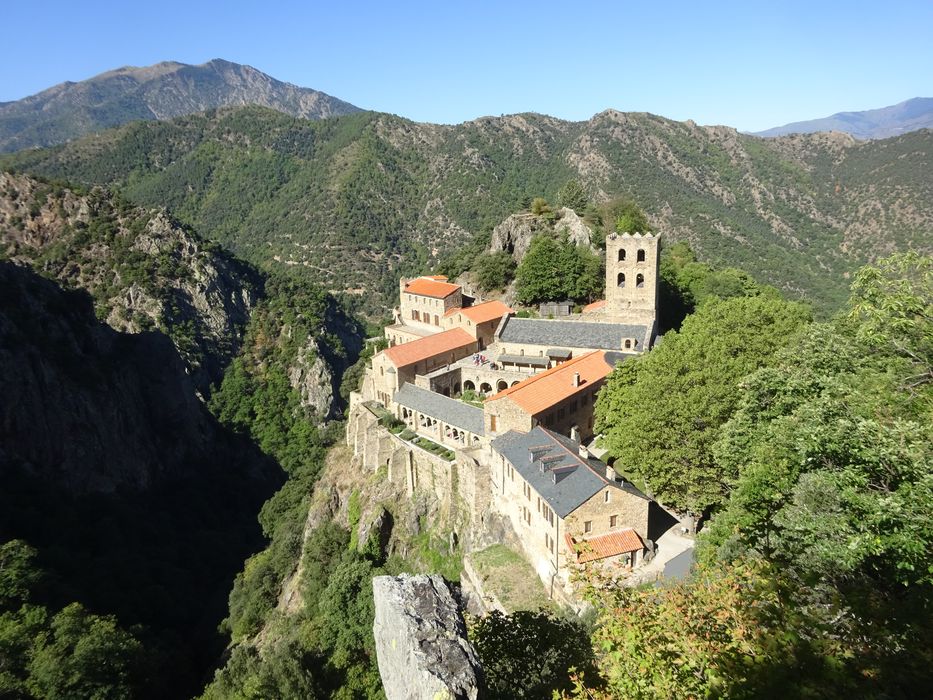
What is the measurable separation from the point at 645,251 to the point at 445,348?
19.3 metres

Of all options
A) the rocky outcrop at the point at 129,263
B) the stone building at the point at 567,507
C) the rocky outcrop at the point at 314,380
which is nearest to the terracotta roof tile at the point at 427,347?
the stone building at the point at 567,507

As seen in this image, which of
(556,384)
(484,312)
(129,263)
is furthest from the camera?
(129,263)

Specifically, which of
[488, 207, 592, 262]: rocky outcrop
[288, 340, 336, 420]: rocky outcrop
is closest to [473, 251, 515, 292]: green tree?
[488, 207, 592, 262]: rocky outcrop

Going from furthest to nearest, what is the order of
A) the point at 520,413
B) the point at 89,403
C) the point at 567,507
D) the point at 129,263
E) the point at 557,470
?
the point at 129,263
the point at 89,403
the point at 520,413
the point at 557,470
the point at 567,507

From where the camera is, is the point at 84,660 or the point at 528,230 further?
the point at 528,230

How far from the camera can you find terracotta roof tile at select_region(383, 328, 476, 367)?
51000 millimetres

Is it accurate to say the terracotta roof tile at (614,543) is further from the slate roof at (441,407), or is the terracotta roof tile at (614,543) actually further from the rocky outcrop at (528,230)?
the rocky outcrop at (528,230)

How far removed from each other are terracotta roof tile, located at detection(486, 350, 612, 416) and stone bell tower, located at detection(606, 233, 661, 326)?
7.83 metres

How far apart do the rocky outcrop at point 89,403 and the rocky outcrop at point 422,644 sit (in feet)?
245

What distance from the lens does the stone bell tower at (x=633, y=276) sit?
51.7m

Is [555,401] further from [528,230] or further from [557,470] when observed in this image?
[528,230]

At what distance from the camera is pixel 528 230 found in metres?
73.9

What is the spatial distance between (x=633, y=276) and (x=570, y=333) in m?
7.68

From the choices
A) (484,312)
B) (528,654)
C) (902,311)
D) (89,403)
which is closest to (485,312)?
(484,312)
